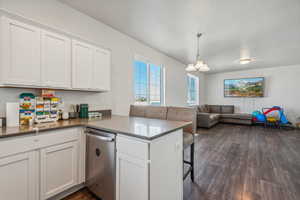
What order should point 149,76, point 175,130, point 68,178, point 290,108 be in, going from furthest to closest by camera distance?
point 290,108, point 149,76, point 68,178, point 175,130

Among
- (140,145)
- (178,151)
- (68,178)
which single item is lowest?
(68,178)

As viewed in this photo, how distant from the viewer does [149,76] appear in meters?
4.02

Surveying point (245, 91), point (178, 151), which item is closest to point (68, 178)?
point (178, 151)

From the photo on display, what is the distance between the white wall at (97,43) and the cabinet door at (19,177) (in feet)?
2.45

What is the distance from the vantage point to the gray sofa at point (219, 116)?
18.2ft

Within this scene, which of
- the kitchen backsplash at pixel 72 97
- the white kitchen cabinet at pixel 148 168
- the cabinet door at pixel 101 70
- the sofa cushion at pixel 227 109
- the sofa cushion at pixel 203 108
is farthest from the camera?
the sofa cushion at pixel 227 109

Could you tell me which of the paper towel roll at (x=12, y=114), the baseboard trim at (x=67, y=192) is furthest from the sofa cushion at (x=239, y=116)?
the paper towel roll at (x=12, y=114)

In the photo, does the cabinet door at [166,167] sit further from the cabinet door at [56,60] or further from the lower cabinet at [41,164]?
the cabinet door at [56,60]

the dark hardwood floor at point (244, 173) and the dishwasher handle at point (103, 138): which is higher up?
the dishwasher handle at point (103, 138)

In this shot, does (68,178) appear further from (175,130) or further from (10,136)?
(175,130)

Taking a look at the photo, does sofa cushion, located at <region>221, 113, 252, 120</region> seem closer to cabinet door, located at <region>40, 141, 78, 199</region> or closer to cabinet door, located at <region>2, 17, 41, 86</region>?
cabinet door, located at <region>40, 141, 78, 199</region>

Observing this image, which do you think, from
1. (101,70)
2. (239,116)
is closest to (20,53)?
(101,70)

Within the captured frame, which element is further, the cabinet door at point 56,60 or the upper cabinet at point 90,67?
the upper cabinet at point 90,67

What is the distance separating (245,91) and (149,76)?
593 cm
